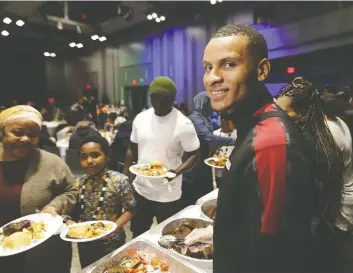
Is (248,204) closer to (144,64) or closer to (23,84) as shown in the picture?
(144,64)

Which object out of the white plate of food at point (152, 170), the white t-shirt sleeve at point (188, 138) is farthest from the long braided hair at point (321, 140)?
the white plate of food at point (152, 170)

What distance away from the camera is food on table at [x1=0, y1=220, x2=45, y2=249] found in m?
1.20

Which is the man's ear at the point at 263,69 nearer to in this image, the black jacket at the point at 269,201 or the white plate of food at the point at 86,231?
the black jacket at the point at 269,201

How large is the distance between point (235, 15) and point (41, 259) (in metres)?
7.97

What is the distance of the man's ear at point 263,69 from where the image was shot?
0.68 metres

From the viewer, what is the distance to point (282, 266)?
59 centimetres

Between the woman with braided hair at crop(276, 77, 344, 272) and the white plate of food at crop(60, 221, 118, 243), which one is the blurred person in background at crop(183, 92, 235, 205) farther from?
the white plate of food at crop(60, 221, 118, 243)

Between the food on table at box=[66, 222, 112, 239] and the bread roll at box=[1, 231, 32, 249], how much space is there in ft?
0.55

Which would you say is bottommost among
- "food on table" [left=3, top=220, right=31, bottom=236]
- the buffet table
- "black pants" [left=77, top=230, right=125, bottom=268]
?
"black pants" [left=77, top=230, right=125, bottom=268]

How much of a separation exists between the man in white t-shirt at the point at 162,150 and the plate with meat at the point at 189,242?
0.65 m

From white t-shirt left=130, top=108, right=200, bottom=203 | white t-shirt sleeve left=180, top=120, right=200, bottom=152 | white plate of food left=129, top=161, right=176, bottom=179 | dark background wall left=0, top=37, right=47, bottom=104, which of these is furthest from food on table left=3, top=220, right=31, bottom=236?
dark background wall left=0, top=37, right=47, bottom=104

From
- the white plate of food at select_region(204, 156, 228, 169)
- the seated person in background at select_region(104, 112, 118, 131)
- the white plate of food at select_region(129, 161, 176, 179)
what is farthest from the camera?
the seated person in background at select_region(104, 112, 118, 131)

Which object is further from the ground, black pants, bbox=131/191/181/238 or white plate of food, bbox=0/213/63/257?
white plate of food, bbox=0/213/63/257

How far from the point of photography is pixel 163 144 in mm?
2045
